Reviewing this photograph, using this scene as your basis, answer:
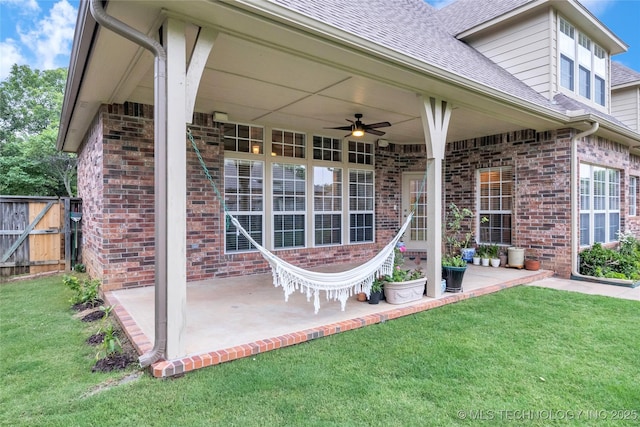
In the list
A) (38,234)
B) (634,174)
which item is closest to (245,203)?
(38,234)

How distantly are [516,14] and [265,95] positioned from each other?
5.20m

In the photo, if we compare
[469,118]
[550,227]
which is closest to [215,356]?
[469,118]

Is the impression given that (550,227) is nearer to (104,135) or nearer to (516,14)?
(516,14)

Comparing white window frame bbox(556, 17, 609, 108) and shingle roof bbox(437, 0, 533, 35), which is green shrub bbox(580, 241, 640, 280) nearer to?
white window frame bbox(556, 17, 609, 108)

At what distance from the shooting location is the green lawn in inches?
82.0

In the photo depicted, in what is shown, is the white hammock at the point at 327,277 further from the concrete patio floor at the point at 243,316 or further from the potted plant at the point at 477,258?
the potted plant at the point at 477,258

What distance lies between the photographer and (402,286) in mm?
4137

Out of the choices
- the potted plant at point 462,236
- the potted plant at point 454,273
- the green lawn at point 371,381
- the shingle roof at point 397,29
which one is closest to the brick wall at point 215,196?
the potted plant at point 462,236

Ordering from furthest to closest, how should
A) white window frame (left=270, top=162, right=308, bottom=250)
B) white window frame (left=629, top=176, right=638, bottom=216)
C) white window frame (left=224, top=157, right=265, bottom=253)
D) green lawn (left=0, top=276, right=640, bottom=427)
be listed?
white window frame (left=629, top=176, right=638, bottom=216) → white window frame (left=270, top=162, right=308, bottom=250) → white window frame (left=224, top=157, right=265, bottom=253) → green lawn (left=0, top=276, right=640, bottom=427)

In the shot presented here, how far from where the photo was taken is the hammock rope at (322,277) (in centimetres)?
338

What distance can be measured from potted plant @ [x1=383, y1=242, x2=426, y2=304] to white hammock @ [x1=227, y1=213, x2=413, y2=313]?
0.11m

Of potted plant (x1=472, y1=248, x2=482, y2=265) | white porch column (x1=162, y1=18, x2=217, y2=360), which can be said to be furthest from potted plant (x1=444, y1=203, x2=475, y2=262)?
white porch column (x1=162, y1=18, x2=217, y2=360)

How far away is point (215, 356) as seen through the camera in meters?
2.66

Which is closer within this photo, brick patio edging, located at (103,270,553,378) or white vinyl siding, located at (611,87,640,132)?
brick patio edging, located at (103,270,553,378)
